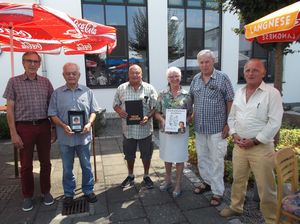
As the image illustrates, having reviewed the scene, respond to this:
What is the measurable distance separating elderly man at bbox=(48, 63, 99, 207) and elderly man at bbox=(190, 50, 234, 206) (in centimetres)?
153

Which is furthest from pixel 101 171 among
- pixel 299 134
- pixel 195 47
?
pixel 195 47

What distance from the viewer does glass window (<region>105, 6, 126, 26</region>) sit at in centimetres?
1012

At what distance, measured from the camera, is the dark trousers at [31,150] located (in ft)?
12.0

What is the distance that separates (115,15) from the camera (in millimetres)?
10211

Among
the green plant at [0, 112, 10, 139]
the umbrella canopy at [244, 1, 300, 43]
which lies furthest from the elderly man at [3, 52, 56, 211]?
the green plant at [0, 112, 10, 139]

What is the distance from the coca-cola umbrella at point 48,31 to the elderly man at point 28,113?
55 cm

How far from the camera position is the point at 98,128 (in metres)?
8.52

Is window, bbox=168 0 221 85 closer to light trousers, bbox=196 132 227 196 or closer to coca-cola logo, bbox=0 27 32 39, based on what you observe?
coca-cola logo, bbox=0 27 32 39

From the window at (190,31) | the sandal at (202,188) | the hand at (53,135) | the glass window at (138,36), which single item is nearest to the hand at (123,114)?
the hand at (53,135)

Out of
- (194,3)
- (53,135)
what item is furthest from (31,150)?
(194,3)

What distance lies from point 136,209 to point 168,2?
8.82 m

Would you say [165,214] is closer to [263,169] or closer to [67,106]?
[263,169]

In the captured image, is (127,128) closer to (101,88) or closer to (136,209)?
(136,209)

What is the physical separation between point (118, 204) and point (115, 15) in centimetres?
807
